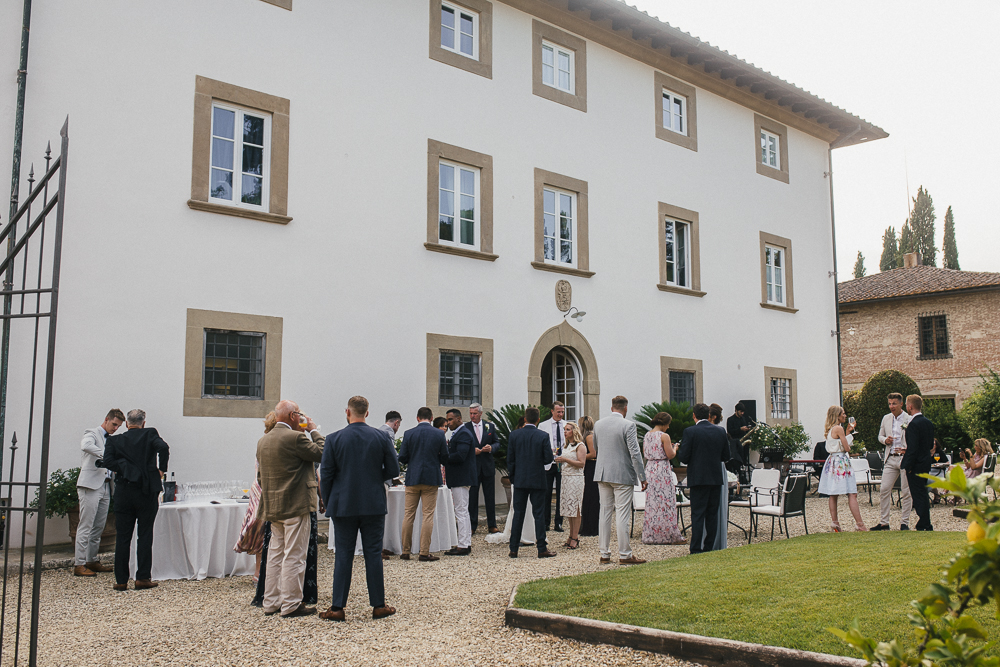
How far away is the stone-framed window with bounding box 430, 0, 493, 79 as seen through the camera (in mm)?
13578

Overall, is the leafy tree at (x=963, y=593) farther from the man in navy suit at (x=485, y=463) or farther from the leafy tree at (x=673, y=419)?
the leafy tree at (x=673, y=419)

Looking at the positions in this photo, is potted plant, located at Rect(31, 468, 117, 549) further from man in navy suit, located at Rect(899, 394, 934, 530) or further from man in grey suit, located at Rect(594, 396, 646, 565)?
man in navy suit, located at Rect(899, 394, 934, 530)

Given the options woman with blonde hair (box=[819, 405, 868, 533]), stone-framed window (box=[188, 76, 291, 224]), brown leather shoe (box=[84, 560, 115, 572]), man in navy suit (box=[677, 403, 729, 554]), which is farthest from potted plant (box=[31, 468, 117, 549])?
woman with blonde hair (box=[819, 405, 868, 533])

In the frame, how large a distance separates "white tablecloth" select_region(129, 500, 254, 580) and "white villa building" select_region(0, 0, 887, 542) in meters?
2.09

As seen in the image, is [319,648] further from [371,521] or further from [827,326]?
[827,326]

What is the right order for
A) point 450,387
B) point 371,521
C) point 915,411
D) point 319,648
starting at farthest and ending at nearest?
1. point 450,387
2. point 915,411
3. point 371,521
4. point 319,648

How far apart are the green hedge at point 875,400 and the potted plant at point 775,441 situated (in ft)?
29.2

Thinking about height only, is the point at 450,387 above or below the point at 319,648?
above

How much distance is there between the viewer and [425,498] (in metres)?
9.57

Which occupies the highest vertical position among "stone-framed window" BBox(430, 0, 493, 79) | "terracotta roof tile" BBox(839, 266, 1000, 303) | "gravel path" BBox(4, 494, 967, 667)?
"stone-framed window" BBox(430, 0, 493, 79)

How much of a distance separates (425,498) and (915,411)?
6392mm

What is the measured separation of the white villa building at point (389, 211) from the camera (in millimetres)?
10320

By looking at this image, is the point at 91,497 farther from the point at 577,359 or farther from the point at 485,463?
the point at 577,359

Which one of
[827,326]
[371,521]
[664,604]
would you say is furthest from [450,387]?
[827,326]
